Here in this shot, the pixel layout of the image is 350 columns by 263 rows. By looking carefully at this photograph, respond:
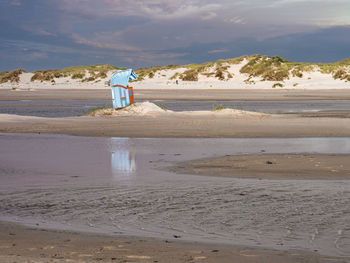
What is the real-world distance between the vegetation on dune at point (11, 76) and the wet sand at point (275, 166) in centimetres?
9029

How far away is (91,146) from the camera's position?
50.3 ft

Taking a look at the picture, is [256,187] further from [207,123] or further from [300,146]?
[207,123]

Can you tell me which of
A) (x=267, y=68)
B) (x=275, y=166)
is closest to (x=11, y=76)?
(x=267, y=68)

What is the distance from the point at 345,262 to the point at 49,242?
3.00 metres

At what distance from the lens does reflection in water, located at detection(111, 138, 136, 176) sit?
1066 centimetres

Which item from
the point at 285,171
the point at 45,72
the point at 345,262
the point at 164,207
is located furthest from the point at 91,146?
the point at 45,72

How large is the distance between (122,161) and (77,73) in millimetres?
86209

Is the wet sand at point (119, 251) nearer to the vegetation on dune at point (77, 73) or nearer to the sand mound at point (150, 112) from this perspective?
the sand mound at point (150, 112)

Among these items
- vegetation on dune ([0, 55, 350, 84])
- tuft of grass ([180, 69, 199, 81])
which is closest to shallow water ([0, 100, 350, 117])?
vegetation on dune ([0, 55, 350, 84])

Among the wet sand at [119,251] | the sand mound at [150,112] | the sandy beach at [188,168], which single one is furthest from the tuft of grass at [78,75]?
the wet sand at [119,251]

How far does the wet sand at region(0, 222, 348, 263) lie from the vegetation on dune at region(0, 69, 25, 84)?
95374 mm

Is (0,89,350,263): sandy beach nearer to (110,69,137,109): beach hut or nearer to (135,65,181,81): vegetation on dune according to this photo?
(110,69,137,109): beach hut

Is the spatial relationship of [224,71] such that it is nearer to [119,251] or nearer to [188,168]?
[188,168]

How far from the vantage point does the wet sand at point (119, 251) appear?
5.05 meters
